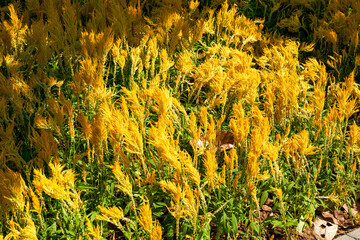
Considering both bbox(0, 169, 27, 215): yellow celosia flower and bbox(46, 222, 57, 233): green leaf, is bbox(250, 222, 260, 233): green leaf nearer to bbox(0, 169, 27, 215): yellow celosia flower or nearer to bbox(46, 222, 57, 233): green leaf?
bbox(46, 222, 57, 233): green leaf

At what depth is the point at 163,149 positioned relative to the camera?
5.91ft

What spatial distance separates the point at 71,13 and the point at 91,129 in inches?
45.8

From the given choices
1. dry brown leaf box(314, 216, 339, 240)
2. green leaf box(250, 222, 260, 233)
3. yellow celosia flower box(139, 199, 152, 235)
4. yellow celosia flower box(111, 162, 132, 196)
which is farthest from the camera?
dry brown leaf box(314, 216, 339, 240)

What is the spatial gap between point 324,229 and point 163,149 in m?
1.30

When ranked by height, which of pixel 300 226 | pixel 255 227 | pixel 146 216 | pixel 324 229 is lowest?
pixel 324 229

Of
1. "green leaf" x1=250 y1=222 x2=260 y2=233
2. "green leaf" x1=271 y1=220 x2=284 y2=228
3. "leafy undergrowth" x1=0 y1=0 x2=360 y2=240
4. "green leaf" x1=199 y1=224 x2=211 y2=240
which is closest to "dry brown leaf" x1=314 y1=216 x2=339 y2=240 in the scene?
"leafy undergrowth" x1=0 y1=0 x2=360 y2=240

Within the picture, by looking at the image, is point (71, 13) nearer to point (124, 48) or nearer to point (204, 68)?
point (124, 48)

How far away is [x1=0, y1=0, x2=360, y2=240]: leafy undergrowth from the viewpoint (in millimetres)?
1858

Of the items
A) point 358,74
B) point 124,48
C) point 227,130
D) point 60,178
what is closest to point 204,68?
point 227,130

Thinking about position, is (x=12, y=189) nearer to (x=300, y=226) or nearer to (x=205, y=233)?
(x=205, y=233)

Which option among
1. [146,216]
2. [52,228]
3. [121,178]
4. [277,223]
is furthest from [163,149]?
[277,223]

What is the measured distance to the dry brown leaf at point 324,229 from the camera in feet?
7.82

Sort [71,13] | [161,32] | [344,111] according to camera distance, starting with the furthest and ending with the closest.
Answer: [161,32] → [71,13] → [344,111]

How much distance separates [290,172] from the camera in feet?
8.26
